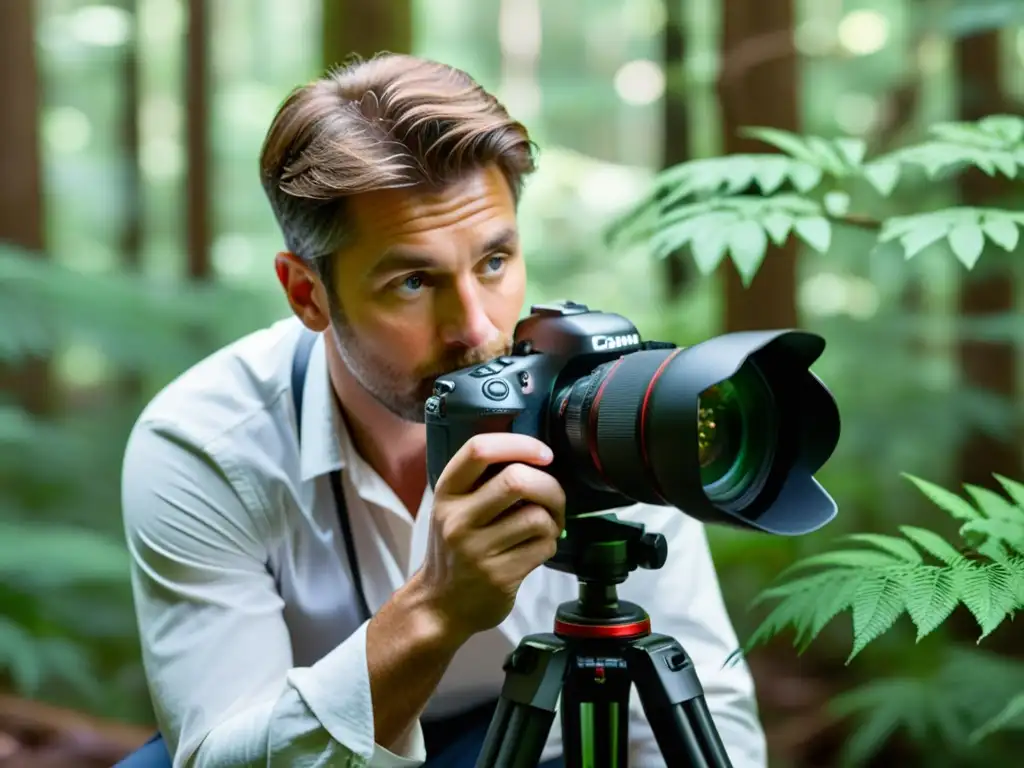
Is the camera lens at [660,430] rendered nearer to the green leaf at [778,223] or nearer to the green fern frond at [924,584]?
the green fern frond at [924,584]

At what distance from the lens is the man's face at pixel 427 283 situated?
1.45 metres

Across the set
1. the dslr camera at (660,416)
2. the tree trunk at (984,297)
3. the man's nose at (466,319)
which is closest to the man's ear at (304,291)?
the man's nose at (466,319)

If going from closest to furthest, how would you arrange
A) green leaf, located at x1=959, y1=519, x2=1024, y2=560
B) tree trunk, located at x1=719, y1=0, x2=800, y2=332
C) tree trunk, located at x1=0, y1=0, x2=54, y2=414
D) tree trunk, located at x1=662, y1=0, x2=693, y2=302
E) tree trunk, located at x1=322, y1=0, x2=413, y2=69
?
green leaf, located at x1=959, y1=519, x2=1024, y2=560, tree trunk, located at x1=719, y1=0, x2=800, y2=332, tree trunk, located at x1=322, y1=0, x2=413, y2=69, tree trunk, located at x1=0, y1=0, x2=54, y2=414, tree trunk, located at x1=662, y1=0, x2=693, y2=302

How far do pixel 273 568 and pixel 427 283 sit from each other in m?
0.51

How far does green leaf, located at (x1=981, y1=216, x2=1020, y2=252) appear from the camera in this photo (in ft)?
3.89

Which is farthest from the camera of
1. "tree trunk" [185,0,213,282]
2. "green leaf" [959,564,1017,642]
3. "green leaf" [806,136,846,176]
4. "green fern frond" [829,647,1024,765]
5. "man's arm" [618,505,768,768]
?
"tree trunk" [185,0,213,282]

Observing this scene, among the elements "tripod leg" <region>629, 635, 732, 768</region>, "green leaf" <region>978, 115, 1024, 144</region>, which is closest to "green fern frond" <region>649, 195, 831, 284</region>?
"green leaf" <region>978, 115, 1024, 144</region>

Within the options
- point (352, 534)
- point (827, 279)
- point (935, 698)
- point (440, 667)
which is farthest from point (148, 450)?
point (827, 279)

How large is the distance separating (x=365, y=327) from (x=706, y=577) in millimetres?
649

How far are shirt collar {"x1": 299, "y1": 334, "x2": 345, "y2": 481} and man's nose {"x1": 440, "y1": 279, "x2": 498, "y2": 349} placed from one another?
0.28 metres

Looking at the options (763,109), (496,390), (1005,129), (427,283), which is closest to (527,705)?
(496,390)

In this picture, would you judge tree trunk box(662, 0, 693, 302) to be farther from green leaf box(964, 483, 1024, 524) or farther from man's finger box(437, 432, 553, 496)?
man's finger box(437, 432, 553, 496)

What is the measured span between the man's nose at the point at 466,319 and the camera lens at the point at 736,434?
41cm

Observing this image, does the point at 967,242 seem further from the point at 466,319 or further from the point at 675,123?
the point at 675,123
